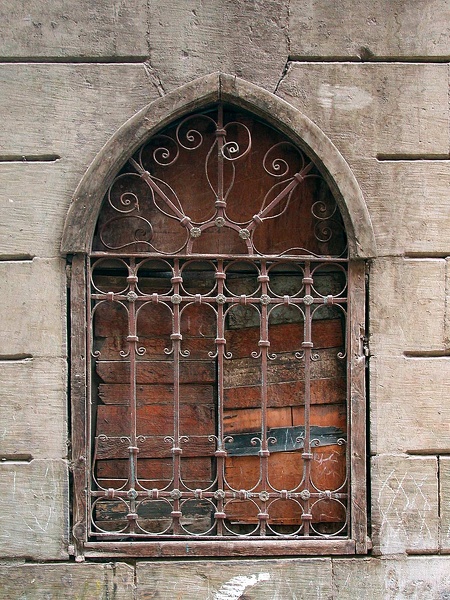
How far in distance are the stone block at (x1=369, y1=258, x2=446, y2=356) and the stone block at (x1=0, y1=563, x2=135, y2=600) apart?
1904 millimetres

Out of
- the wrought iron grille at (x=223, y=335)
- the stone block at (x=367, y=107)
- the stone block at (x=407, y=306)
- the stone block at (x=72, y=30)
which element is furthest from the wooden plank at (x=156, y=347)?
the stone block at (x=72, y=30)

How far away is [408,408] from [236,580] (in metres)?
1.36

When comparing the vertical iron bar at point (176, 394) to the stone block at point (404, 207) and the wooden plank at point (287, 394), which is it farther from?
the stone block at point (404, 207)

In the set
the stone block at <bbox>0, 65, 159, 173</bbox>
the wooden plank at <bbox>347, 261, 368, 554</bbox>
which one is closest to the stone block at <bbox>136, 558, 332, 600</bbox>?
the wooden plank at <bbox>347, 261, 368, 554</bbox>

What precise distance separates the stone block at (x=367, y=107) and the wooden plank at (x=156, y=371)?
1.50m

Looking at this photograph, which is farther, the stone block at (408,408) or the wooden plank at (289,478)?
the wooden plank at (289,478)

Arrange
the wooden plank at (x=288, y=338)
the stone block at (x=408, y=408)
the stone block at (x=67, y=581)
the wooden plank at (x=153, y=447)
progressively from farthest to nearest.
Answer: the wooden plank at (x=288, y=338), the wooden plank at (x=153, y=447), the stone block at (x=408, y=408), the stone block at (x=67, y=581)

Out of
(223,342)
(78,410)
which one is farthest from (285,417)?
(78,410)

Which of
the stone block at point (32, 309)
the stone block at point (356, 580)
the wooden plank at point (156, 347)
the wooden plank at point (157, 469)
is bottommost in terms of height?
the stone block at point (356, 580)

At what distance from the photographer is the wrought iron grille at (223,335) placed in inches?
170

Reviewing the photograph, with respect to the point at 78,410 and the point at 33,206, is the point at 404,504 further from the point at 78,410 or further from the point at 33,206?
the point at 33,206

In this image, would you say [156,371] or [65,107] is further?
[156,371]

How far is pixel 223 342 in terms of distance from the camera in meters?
4.29

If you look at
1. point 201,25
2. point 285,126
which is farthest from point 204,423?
point 201,25
